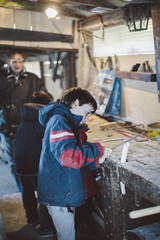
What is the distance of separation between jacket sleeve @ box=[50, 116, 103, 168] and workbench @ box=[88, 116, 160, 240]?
466 mm

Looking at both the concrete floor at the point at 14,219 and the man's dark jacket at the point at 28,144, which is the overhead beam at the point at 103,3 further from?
the concrete floor at the point at 14,219

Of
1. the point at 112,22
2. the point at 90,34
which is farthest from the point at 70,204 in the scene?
the point at 90,34

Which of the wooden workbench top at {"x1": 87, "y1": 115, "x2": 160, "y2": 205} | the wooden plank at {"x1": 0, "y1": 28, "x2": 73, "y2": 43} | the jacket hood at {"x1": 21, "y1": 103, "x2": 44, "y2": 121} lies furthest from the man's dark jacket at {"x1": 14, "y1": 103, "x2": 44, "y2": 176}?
the wooden plank at {"x1": 0, "y1": 28, "x2": 73, "y2": 43}

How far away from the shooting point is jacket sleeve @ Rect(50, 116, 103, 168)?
240 cm

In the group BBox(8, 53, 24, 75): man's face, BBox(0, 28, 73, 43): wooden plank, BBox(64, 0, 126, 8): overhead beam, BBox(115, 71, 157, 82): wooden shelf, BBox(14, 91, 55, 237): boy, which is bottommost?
BBox(14, 91, 55, 237): boy

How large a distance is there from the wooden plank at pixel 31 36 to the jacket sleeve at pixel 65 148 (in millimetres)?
3173

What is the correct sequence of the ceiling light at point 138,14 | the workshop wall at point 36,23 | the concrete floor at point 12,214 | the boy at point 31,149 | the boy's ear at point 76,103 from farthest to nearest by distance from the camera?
the workshop wall at point 36,23 < the concrete floor at point 12,214 < the boy at point 31,149 < the ceiling light at point 138,14 < the boy's ear at point 76,103

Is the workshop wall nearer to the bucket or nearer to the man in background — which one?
the man in background

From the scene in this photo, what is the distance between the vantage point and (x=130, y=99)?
4.79 metres

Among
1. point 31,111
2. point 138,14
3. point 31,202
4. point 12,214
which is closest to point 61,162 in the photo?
point 31,111

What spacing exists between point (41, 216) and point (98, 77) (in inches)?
122

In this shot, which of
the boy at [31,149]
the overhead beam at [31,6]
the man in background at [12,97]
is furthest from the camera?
the man in background at [12,97]

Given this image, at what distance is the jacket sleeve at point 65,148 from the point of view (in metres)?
2.40

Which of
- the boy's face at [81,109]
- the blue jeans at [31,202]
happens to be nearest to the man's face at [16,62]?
the blue jeans at [31,202]
